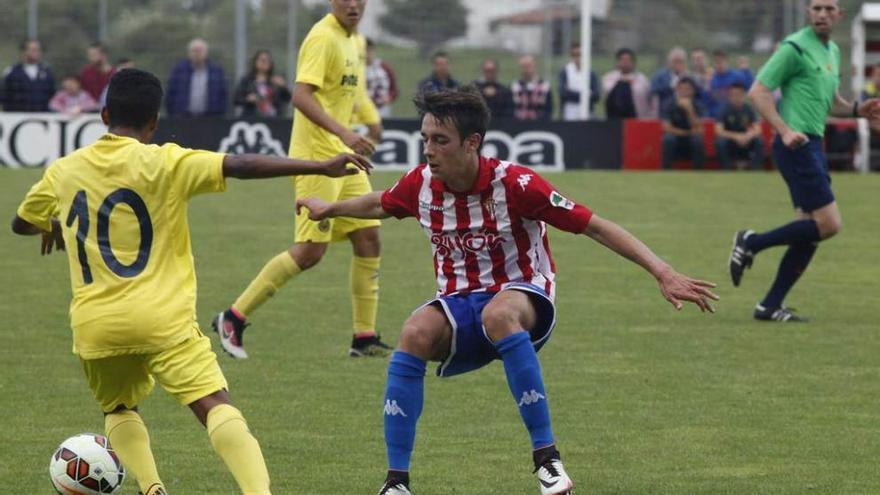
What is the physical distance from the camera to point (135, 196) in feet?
17.7

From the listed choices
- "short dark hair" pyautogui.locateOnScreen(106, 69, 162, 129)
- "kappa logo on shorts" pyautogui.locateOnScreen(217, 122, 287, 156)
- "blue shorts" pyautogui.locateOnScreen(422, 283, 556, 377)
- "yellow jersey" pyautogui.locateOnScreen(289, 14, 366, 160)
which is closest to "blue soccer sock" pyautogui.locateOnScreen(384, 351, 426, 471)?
"blue shorts" pyautogui.locateOnScreen(422, 283, 556, 377)

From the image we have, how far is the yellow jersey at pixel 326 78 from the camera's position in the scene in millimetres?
9414

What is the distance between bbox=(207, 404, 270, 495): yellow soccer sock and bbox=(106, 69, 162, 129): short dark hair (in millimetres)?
1011

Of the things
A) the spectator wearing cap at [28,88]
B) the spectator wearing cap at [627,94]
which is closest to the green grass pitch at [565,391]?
the spectator wearing cap at [28,88]

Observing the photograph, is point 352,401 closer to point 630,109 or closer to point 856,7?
point 630,109

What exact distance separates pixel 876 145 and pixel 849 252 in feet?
35.3

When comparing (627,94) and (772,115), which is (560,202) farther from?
(627,94)

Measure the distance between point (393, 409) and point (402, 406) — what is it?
3cm

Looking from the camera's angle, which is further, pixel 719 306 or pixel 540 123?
pixel 540 123

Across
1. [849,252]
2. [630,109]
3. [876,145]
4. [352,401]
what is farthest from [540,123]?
[352,401]

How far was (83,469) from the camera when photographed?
18.9 ft

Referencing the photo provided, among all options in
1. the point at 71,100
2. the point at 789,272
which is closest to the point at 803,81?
the point at 789,272

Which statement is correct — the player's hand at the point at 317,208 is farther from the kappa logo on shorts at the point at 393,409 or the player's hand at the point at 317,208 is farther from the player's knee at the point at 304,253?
the player's knee at the point at 304,253

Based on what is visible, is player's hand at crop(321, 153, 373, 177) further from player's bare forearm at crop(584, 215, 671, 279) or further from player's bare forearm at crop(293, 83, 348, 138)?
player's bare forearm at crop(293, 83, 348, 138)
